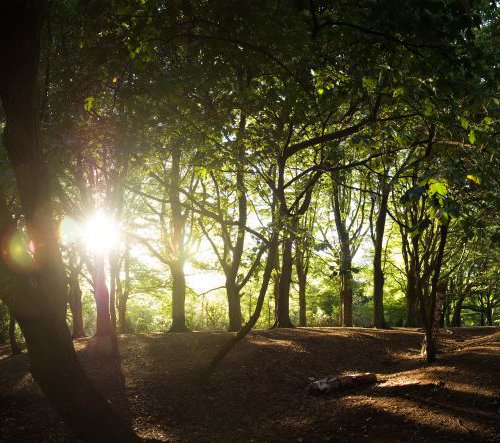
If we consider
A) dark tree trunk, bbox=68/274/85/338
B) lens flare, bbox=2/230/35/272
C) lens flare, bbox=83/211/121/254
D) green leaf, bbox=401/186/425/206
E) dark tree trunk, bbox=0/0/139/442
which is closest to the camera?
green leaf, bbox=401/186/425/206

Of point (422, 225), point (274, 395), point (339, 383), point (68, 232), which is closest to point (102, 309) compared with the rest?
point (68, 232)

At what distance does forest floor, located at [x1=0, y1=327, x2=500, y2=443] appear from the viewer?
680 centimetres

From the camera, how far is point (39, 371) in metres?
5.30

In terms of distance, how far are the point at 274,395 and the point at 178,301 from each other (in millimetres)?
10703

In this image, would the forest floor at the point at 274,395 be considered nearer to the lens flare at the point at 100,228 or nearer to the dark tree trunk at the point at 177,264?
the lens flare at the point at 100,228

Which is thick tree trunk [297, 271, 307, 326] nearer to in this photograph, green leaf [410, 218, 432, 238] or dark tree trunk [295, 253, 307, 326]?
dark tree trunk [295, 253, 307, 326]

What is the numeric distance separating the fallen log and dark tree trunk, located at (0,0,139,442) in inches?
184

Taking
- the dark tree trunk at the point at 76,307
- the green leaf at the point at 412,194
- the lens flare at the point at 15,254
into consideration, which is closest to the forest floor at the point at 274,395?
the lens flare at the point at 15,254

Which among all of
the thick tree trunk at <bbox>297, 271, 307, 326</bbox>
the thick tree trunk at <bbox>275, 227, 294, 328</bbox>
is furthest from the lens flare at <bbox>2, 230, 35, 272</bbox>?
the thick tree trunk at <bbox>297, 271, 307, 326</bbox>

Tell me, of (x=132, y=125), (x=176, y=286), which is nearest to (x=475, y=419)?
(x=132, y=125)

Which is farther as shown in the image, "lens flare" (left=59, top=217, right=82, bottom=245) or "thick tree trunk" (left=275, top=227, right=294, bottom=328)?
"lens flare" (left=59, top=217, right=82, bottom=245)

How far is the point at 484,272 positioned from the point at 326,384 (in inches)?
951

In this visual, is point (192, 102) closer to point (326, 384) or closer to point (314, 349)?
point (326, 384)

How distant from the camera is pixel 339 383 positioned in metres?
9.33
